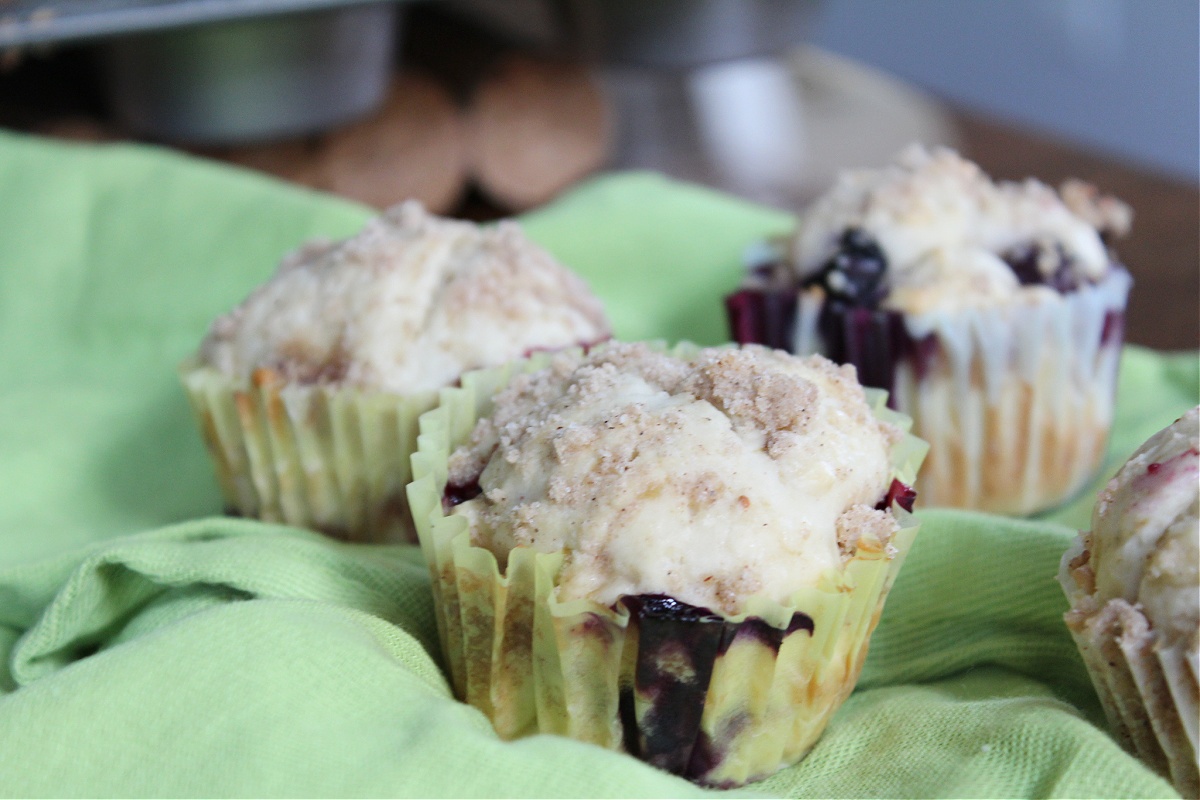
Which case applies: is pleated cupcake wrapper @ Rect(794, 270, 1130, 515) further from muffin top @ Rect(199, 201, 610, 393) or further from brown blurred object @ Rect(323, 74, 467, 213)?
brown blurred object @ Rect(323, 74, 467, 213)

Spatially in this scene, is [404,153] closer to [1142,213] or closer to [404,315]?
[404,315]

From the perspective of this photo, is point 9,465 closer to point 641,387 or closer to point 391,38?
point 641,387

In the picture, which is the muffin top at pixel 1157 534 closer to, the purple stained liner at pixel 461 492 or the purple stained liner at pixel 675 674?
the purple stained liner at pixel 675 674

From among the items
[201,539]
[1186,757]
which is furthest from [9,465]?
[1186,757]

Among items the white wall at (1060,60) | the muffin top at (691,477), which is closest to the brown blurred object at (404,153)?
the white wall at (1060,60)

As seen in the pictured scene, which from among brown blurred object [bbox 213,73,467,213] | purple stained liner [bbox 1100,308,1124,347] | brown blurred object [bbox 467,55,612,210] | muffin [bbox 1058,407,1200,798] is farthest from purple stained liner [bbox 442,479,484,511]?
brown blurred object [bbox 467,55,612,210]


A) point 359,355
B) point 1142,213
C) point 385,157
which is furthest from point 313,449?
point 1142,213

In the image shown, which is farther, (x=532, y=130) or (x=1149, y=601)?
(x=532, y=130)
